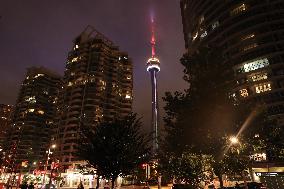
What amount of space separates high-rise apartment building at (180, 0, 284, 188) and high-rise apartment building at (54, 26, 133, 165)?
5124 cm

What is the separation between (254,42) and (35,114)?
123 meters

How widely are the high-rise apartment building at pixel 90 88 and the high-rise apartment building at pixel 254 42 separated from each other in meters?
51.2

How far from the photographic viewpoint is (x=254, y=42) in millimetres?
64438

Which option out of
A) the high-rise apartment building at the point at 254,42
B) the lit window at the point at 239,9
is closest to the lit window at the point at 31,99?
the high-rise apartment building at the point at 254,42

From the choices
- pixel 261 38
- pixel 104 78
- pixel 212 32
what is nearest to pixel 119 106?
pixel 104 78

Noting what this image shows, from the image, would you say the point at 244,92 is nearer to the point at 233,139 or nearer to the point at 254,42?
the point at 254,42

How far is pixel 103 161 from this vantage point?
67.8 ft

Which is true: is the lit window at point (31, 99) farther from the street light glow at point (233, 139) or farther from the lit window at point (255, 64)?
the street light glow at point (233, 139)

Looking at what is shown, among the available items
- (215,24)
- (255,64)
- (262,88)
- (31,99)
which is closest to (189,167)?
(262,88)

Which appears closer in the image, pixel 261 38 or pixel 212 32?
pixel 261 38

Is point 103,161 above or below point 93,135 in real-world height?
below

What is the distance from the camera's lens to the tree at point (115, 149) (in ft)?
67.8

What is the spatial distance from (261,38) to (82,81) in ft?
249

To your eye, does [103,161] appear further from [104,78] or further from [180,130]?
[104,78]
